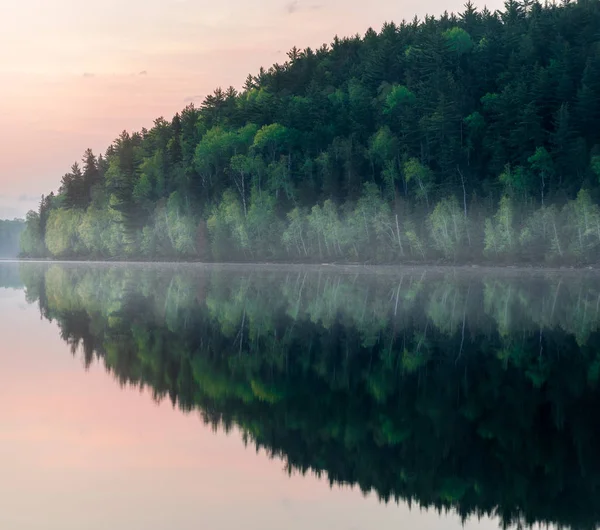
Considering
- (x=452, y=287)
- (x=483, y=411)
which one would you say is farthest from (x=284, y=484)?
(x=452, y=287)

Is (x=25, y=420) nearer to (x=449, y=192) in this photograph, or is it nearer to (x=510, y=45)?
(x=449, y=192)

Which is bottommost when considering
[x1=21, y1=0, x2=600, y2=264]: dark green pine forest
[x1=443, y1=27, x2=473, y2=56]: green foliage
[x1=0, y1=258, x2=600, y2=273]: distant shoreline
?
[x1=0, y1=258, x2=600, y2=273]: distant shoreline

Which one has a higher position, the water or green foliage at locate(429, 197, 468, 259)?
green foliage at locate(429, 197, 468, 259)

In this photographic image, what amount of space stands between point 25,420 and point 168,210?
13027cm

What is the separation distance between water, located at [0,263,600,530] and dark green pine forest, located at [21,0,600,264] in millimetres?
64312

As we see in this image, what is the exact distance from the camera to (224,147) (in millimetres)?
150125

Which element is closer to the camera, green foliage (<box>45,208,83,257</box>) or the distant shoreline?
the distant shoreline

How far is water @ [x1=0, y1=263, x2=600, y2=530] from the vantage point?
43.0ft

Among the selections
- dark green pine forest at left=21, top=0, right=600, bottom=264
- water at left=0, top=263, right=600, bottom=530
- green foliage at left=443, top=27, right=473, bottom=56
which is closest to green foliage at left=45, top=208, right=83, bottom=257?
dark green pine forest at left=21, top=0, right=600, bottom=264

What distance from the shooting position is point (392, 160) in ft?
402

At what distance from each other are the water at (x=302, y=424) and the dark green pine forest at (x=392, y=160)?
64.3 metres

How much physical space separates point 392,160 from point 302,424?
10701cm

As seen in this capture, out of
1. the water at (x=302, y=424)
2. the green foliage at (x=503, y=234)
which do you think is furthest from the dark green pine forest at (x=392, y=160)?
the water at (x=302, y=424)

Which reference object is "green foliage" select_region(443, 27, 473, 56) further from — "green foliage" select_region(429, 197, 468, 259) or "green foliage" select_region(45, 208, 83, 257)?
"green foliage" select_region(45, 208, 83, 257)
